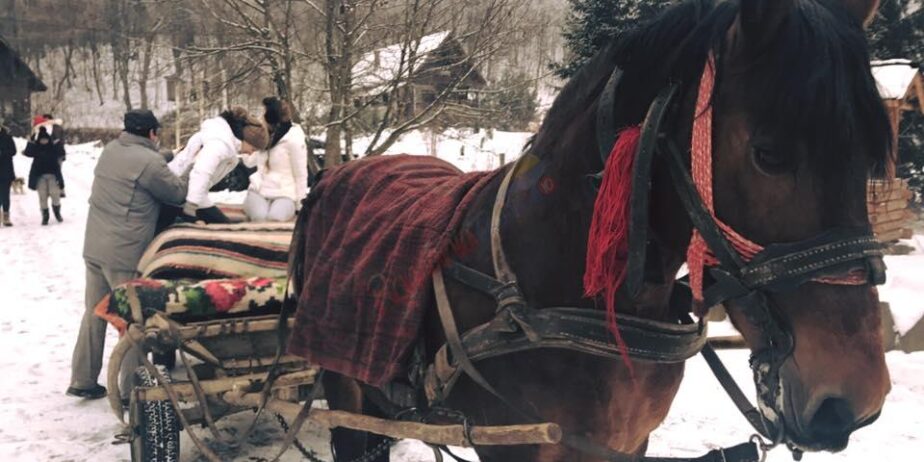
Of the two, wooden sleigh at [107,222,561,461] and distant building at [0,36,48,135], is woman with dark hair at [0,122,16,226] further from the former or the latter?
distant building at [0,36,48,135]

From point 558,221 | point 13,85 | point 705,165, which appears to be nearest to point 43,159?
point 558,221

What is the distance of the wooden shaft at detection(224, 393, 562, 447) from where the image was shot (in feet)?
6.68

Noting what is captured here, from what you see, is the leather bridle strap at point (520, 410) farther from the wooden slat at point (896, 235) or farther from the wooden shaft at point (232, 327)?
the wooden slat at point (896, 235)

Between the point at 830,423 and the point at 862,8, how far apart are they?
1059 mm

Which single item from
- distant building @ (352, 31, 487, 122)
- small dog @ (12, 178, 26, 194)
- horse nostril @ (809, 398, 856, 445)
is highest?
distant building @ (352, 31, 487, 122)

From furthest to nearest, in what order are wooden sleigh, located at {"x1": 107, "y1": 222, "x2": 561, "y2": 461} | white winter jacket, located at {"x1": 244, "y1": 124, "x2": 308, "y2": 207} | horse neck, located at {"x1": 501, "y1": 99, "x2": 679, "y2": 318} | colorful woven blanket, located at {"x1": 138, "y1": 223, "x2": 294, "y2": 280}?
white winter jacket, located at {"x1": 244, "y1": 124, "x2": 308, "y2": 207}, colorful woven blanket, located at {"x1": 138, "y1": 223, "x2": 294, "y2": 280}, wooden sleigh, located at {"x1": 107, "y1": 222, "x2": 561, "y2": 461}, horse neck, located at {"x1": 501, "y1": 99, "x2": 679, "y2": 318}

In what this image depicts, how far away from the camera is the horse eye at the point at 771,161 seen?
160 centimetres

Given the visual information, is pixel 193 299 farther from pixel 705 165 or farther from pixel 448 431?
pixel 705 165

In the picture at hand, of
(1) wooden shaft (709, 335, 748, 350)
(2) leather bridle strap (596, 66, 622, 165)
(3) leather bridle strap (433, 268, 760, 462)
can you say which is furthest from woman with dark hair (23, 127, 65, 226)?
(2) leather bridle strap (596, 66, 622, 165)

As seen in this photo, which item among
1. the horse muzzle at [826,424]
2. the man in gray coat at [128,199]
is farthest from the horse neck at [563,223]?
the man in gray coat at [128,199]

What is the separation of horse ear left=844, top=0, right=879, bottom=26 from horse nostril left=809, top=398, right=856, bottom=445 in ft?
3.24

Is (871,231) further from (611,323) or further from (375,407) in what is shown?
(375,407)

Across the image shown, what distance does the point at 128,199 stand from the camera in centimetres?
499

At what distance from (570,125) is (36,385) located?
5461mm
